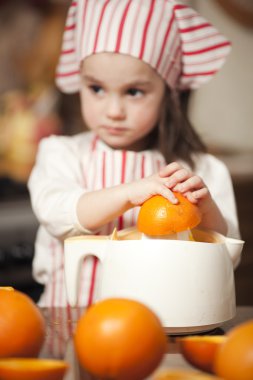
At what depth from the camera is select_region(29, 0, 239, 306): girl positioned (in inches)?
37.5

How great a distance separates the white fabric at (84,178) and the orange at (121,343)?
1.70 feet

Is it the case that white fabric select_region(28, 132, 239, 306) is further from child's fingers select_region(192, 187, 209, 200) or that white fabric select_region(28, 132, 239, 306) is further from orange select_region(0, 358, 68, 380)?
orange select_region(0, 358, 68, 380)

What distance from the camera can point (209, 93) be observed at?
2588mm

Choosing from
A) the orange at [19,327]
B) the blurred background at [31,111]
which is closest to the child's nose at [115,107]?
the orange at [19,327]

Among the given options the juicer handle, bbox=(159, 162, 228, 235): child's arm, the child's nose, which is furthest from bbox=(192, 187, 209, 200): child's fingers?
the child's nose

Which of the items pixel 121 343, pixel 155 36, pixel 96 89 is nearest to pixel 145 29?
pixel 155 36

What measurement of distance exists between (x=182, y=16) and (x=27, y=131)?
3.91ft

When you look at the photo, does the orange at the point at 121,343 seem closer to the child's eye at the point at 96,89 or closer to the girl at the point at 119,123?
the girl at the point at 119,123

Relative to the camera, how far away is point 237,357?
0.42 meters

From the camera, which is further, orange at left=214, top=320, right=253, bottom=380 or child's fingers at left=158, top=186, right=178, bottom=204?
child's fingers at left=158, top=186, right=178, bottom=204

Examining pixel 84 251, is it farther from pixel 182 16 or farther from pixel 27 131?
pixel 27 131

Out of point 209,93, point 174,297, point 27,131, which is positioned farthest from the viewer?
point 209,93

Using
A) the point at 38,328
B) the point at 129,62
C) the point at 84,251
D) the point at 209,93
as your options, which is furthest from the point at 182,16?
the point at 209,93

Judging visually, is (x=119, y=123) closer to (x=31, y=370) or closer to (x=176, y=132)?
(x=176, y=132)
